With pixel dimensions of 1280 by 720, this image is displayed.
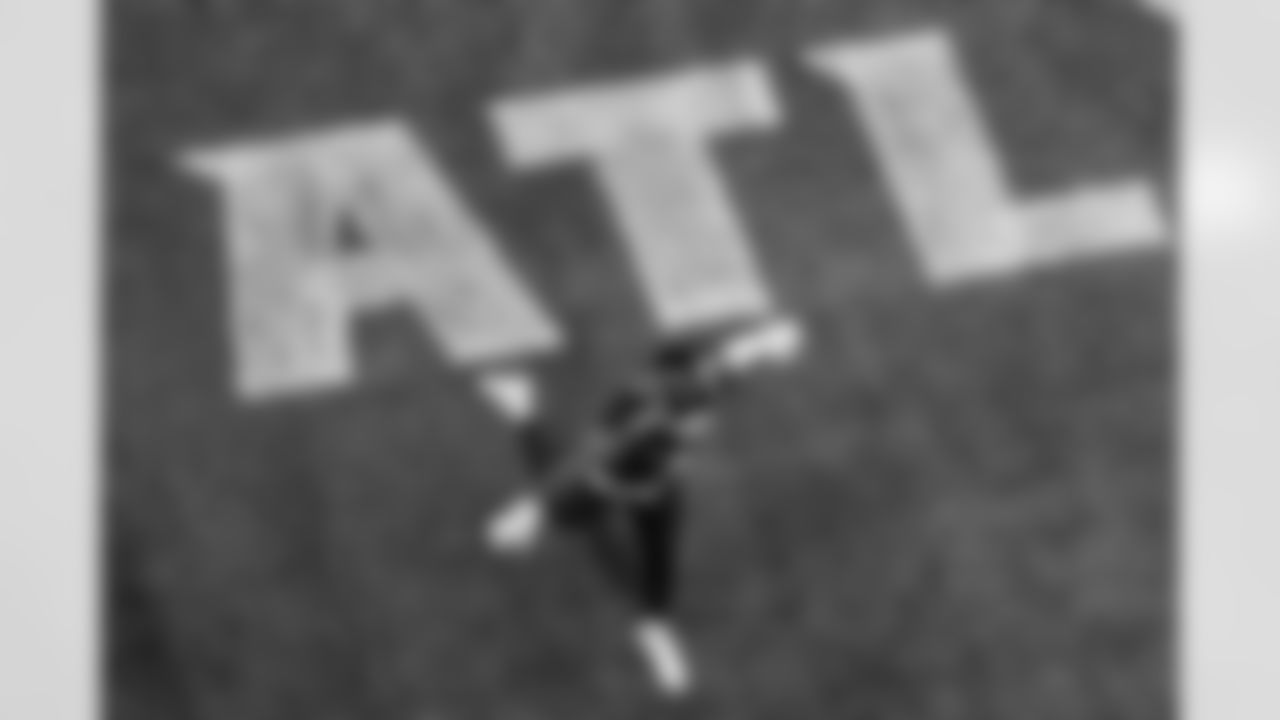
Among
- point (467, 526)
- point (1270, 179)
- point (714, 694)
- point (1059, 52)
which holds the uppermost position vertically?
point (1059, 52)

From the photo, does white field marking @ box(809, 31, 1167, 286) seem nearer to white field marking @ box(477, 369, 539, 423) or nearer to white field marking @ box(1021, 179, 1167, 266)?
white field marking @ box(1021, 179, 1167, 266)

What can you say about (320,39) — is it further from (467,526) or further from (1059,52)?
(1059,52)

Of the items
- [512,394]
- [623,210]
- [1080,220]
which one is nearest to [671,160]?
[623,210]

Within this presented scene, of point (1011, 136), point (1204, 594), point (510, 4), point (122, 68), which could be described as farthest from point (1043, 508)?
point (122, 68)

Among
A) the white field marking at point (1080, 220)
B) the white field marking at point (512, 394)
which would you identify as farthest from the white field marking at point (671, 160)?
the white field marking at point (1080, 220)

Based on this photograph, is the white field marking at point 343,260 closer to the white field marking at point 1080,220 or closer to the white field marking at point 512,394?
the white field marking at point 512,394

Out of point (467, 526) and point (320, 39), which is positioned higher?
point (320, 39)

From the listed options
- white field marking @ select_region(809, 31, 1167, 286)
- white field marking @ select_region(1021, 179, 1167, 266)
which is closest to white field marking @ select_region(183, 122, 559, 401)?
white field marking @ select_region(809, 31, 1167, 286)
